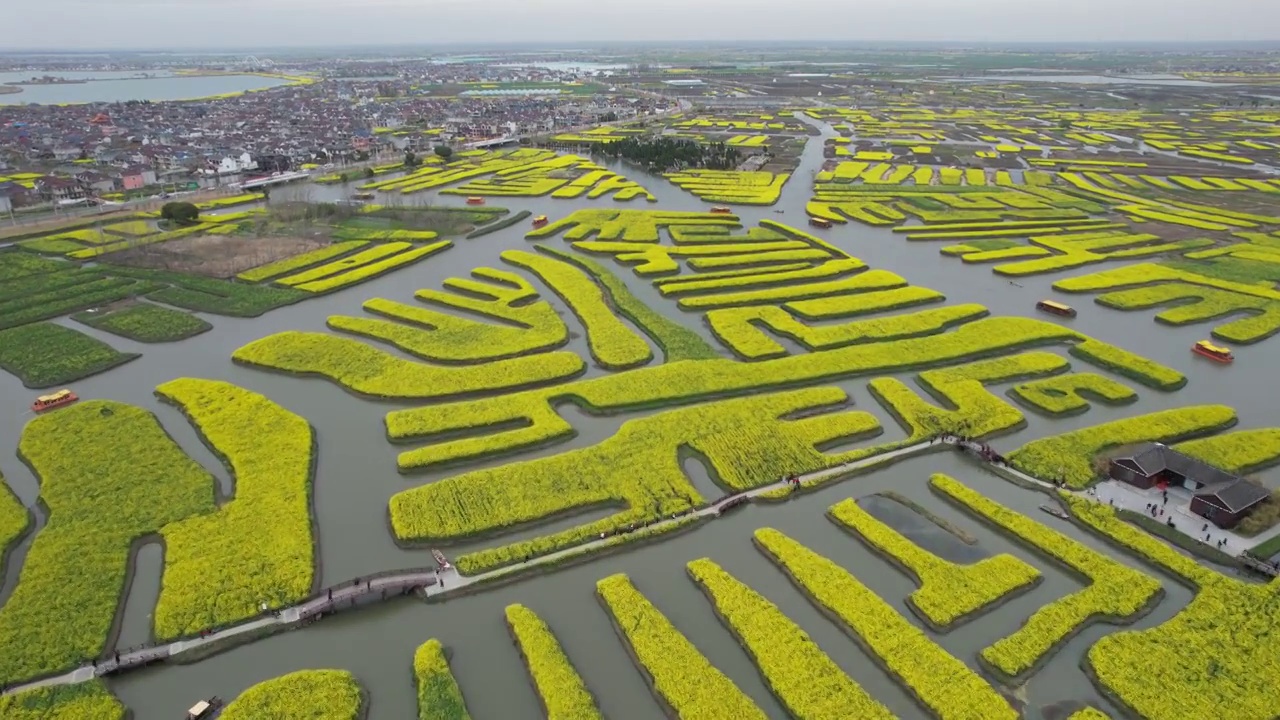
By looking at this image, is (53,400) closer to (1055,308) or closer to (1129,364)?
(1129,364)

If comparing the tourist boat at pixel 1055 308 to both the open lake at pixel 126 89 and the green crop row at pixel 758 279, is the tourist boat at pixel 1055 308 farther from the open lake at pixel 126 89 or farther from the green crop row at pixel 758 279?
the open lake at pixel 126 89

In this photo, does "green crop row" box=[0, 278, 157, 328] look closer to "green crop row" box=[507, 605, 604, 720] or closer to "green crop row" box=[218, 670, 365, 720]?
"green crop row" box=[218, 670, 365, 720]

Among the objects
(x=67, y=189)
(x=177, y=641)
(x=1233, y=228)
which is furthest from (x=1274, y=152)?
(x=67, y=189)

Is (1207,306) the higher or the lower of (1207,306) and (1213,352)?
the higher

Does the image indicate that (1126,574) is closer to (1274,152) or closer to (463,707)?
(463,707)

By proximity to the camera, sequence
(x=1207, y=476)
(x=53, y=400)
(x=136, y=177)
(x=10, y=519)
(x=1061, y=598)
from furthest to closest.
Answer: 1. (x=136, y=177)
2. (x=53, y=400)
3. (x=1207, y=476)
4. (x=10, y=519)
5. (x=1061, y=598)

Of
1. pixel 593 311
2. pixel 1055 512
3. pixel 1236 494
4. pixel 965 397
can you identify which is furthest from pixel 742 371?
pixel 1236 494
